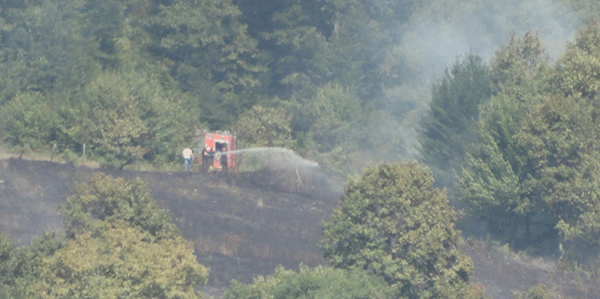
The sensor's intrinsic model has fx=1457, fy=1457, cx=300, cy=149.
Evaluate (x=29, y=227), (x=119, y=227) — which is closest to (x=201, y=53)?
(x=29, y=227)

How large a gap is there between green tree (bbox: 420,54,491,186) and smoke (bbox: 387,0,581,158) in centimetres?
2581

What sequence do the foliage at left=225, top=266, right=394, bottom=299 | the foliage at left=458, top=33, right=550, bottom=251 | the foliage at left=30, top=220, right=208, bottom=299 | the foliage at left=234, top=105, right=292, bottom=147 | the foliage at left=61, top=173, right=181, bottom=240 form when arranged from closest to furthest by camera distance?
the foliage at left=30, top=220, right=208, bottom=299
the foliage at left=61, top=173, right=181, bottom=240
the foliage at left=225, top=266, right=394, bottom=299
the foliage at left=458, top=33, right=550, bottom=251
the foliage at left=234, top=105, right=292, bottom=147

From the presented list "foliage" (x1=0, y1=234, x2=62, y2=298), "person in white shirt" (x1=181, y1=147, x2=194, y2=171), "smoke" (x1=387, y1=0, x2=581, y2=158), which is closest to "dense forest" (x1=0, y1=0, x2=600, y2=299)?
"foliage" (x1=0, y1=234, x2=62, y2=298)

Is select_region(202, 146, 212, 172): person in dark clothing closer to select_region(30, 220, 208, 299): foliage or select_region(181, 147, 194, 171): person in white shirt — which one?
select_region(181, 147, 194, 171): person in white shirt

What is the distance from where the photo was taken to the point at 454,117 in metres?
72.4

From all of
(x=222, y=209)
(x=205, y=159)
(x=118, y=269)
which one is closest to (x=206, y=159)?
(x=205, y=159)

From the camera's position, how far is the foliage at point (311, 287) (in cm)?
3947

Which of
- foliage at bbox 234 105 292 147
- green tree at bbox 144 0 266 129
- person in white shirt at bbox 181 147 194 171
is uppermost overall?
green tree at bbox 144 0 266 129

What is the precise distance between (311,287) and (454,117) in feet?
111

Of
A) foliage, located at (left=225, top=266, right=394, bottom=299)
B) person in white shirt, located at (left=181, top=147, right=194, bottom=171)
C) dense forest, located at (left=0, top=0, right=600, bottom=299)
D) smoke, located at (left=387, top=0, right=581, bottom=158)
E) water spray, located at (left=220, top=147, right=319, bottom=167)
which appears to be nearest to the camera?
dense forest, located at (left=0, top=0, right=600, bottom=299)

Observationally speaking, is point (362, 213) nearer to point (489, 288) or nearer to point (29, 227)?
point (489, 288)

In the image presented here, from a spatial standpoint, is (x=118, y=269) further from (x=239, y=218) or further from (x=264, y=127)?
(x=264, y=127)

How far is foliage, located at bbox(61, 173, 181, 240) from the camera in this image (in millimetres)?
38250

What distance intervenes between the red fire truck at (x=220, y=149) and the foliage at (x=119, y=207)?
1287 inches
